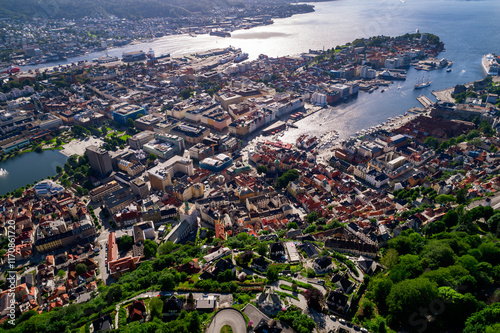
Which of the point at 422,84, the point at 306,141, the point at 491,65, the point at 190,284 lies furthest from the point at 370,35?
the point at 190,284

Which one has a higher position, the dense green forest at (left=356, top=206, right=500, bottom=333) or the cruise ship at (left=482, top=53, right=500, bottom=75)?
the cruise ship at (left=482, top=53, right=500, bottom=75)

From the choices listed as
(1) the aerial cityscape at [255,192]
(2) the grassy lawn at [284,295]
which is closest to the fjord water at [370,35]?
(1) the aerial cityscape at [255,192]

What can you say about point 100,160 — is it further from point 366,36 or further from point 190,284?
point 366,36

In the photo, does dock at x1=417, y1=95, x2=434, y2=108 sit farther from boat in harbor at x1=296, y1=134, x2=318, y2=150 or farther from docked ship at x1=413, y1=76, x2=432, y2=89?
boat in harbor at x1=296, y1=134, x2=318, y2=150

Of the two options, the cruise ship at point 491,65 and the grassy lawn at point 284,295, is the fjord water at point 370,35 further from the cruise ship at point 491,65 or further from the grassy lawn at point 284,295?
the grassy lawn at point 284,295

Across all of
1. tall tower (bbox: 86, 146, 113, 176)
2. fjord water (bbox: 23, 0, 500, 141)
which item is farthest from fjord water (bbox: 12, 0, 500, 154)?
tall tower (bbox: 86, 146, 113, 176)

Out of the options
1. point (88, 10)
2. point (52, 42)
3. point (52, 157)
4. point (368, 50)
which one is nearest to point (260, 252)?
point (52, 157)
